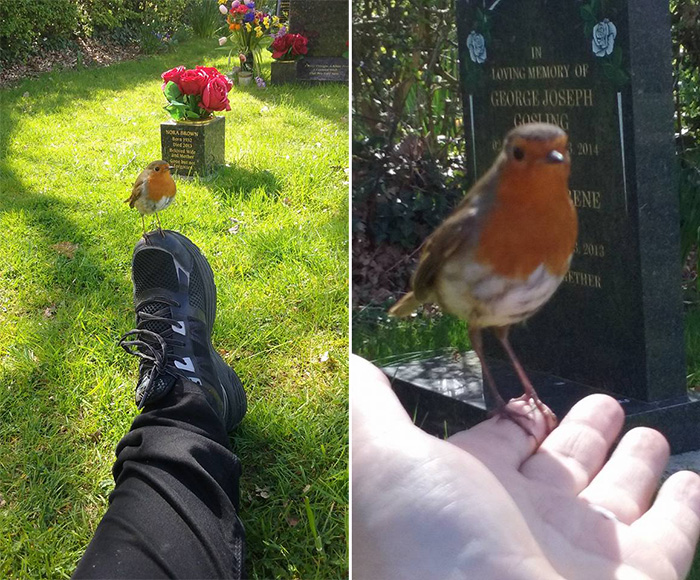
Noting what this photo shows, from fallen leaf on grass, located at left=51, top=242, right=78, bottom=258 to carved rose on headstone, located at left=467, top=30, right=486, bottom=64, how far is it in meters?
1.38

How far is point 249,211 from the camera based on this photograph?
5.71 feet

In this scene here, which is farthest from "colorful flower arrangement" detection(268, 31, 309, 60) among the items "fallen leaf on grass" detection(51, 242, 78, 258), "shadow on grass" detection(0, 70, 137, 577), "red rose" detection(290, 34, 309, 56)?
"fallen leaf on grass" detection(51, 242, 78, 258)

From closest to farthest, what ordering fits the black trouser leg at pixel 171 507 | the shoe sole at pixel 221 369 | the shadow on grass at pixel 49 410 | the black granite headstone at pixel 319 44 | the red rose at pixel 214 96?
the black trouser leg at pixel 171 507
the shadow on grass at pixel 49 410
the shoe sole at pixel 221 369
the red rose at pixel 214 96
the black granite headstone at pixel 319 44

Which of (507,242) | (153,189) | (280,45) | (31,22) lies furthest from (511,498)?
(31,22)

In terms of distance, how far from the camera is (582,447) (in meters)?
0.36

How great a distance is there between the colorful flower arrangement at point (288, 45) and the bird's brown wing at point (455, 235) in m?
2.99

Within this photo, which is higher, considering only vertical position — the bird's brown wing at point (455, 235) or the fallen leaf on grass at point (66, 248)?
the bird's brown wing at point (455, 235)

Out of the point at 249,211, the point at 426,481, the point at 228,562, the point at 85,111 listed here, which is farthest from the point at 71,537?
the point at 85,111

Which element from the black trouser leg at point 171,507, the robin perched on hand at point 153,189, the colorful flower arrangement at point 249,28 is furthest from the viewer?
the colorful flower arrangement at point 249,28

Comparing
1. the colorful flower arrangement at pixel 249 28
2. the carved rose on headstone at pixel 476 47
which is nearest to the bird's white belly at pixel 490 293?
the carved rose on headstone at pixel 476 47

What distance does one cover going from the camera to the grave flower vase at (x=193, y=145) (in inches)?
82.5

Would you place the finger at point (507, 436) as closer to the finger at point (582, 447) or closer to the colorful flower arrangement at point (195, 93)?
the finger at point (582, 447)

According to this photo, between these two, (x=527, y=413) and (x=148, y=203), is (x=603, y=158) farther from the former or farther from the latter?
(x=148, y=203)

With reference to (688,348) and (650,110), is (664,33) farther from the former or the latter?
(688,348)
